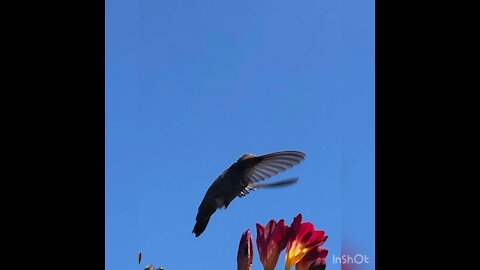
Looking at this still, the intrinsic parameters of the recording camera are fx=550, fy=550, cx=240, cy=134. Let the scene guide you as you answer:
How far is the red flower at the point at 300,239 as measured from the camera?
1393mm

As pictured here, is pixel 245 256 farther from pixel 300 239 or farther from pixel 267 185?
pixel 267 185

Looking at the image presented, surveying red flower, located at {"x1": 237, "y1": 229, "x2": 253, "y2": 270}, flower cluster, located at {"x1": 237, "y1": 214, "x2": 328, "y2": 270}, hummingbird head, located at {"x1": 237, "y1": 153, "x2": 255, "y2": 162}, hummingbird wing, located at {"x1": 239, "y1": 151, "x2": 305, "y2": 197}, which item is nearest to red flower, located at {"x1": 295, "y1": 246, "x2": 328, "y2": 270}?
flower cluster, located at {"x1": 237, "y1": 214, "x2": 328, "y2": 270}

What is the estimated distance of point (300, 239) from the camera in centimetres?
140

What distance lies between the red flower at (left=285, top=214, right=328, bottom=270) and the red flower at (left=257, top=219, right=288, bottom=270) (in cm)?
2

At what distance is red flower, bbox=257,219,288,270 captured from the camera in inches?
54.6

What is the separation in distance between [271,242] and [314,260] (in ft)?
0.39

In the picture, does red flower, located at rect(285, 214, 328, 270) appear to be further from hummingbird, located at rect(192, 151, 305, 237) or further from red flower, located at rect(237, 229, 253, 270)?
hummingbird, located at rect(192, 151, 305, 237)

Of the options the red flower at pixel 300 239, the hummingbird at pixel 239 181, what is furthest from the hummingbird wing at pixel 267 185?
the red flower at pixel 300 239

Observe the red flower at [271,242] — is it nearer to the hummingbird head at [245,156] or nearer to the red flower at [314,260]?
the red flower at [314,260]
